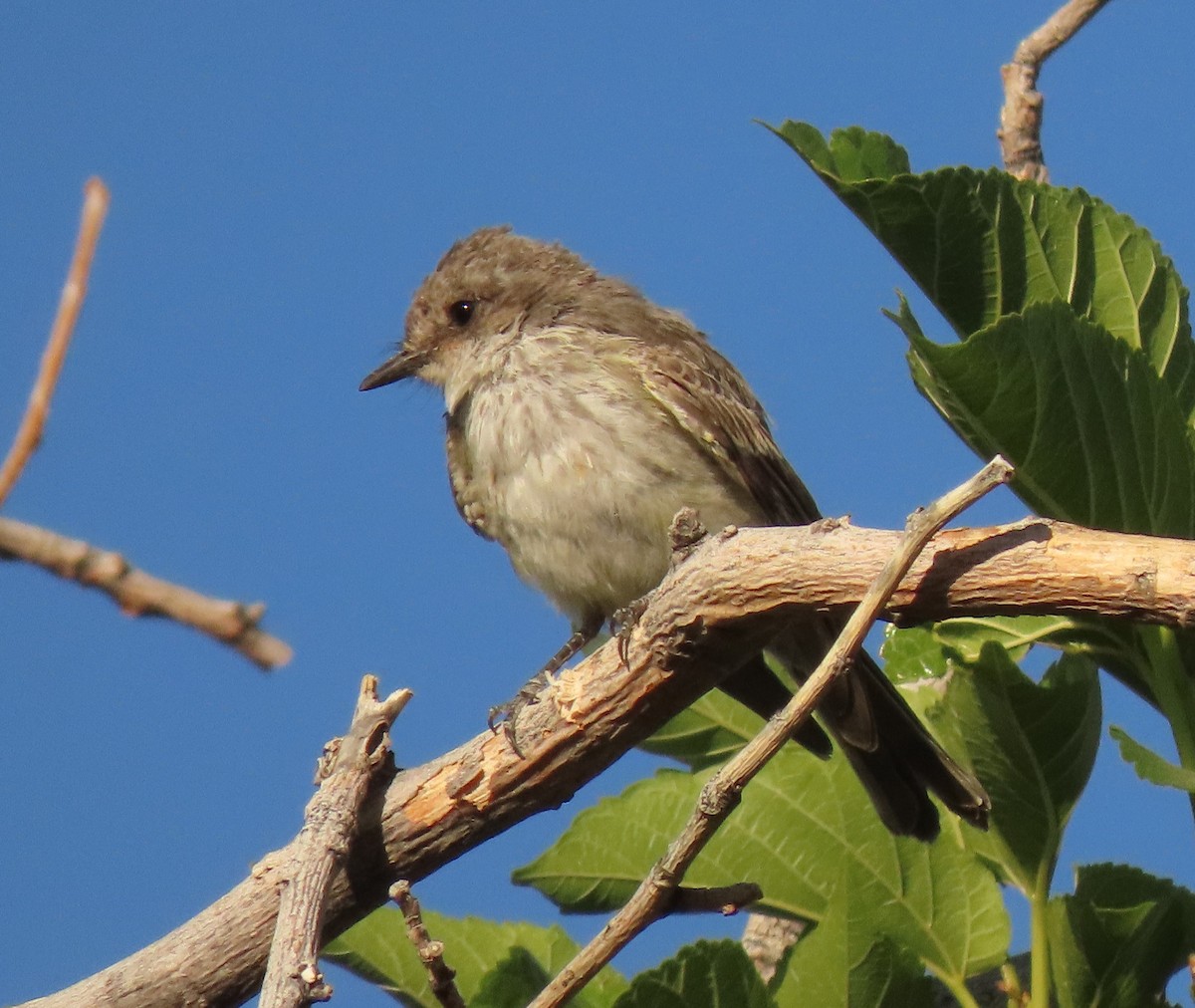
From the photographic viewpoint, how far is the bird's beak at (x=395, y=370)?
5.77 meters

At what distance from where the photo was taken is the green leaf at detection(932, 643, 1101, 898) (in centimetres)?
369

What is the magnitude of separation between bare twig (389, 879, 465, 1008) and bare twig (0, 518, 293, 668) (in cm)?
169

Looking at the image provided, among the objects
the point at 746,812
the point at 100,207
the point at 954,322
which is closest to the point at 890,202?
the point at 954,322

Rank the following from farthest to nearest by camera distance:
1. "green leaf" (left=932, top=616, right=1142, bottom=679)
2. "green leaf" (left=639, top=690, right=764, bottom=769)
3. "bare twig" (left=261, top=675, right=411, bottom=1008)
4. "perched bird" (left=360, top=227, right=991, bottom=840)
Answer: "green leaf" (left=639, top=690, right=764, bottom=769) < "perched bird" (left=360, top=227, right=991, bottom=840) < "green leaf" (left=932, top=616, right=1142, bottom=679) < "bare twig" (left=261, top=675, right=411, bottom=1008)

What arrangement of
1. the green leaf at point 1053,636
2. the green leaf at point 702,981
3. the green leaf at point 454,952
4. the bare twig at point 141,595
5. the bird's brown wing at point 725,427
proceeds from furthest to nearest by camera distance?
the bird's brown wing at point 725,427 < the green leaf at point 454,952 < the green leaf at point 1053,636 < the green leaf at point 702,981 < the bare twig at point 141,595

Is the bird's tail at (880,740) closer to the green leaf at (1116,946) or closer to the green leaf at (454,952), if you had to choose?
the green leaf at (1116,946)

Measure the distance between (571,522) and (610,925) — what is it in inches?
77.6

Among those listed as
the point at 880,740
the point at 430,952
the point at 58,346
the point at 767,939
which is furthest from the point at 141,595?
the point at 767,939

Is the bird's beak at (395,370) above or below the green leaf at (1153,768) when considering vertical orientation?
above

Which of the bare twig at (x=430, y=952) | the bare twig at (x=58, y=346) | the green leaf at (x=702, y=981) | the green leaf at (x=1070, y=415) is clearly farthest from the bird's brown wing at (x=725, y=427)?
the bare twig at (x=58, y=346)

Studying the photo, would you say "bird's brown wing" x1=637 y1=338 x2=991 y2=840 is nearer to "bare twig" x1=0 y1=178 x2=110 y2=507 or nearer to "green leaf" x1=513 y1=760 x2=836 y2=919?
"green leaf" x1=513 y1=760 x2=836 y2=919

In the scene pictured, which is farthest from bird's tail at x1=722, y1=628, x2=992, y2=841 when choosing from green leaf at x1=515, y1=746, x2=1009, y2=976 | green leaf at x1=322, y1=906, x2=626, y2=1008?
green leaf at x1=322, y1=906, x2=626, y2=1008

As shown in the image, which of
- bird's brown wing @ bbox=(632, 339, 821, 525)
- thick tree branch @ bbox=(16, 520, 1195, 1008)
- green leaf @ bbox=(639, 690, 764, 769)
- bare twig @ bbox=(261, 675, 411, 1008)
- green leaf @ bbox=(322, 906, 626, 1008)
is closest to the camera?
bare twig @ bbox=(261, 675, 411, 1008)

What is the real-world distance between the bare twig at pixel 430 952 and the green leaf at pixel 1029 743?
143cm
